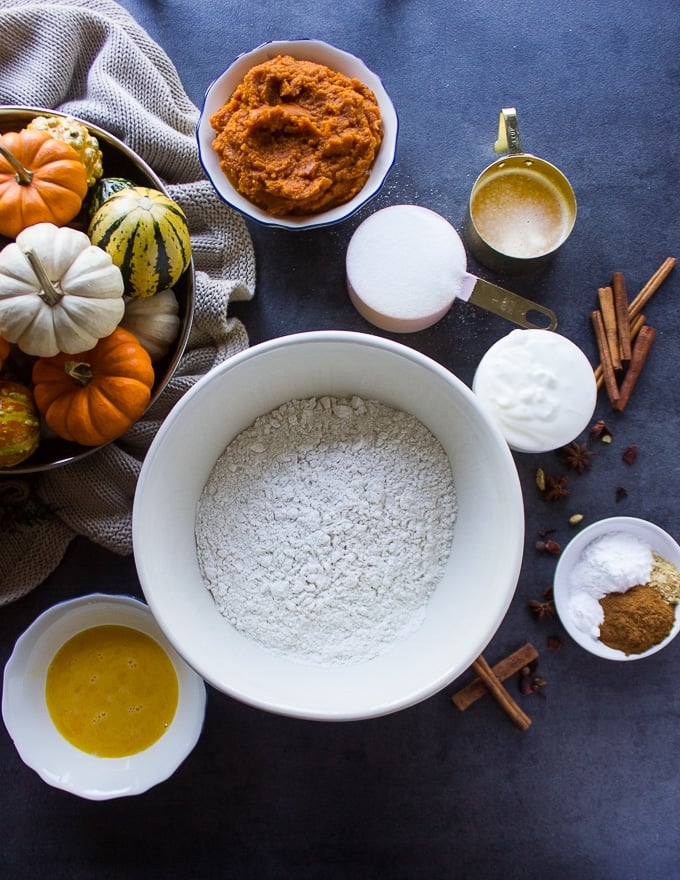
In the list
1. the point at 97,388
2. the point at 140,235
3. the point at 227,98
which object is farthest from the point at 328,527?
the point at 227,98

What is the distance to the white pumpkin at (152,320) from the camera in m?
1.11

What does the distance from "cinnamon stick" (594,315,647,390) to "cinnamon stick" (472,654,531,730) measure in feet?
1.70

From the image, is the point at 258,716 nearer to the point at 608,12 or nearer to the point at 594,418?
the point at 594,418

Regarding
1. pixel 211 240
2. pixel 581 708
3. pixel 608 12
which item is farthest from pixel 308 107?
pixel 581 708

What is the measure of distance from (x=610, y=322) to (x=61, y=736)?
115cm

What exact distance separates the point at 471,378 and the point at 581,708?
0.60 meters

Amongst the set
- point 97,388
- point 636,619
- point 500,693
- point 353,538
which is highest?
point 97,388

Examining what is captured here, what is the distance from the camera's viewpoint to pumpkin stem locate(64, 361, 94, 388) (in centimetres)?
100

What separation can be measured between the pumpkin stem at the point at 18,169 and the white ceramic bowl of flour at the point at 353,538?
352 millimetres

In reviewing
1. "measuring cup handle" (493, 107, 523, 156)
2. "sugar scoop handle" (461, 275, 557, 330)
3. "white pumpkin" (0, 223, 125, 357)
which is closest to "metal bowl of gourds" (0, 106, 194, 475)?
"white pumpkin" (0, 223, 125, 357)

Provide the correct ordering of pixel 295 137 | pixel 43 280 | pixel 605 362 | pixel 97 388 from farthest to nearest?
1. pixel 605 362
2. pixel 295 137
3. pixel 97 388
4. pixel 43 280

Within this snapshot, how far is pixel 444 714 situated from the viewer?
4.19 feet

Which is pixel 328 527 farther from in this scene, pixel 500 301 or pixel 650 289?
pixel 650 289

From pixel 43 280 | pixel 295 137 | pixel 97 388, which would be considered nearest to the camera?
pixel 43 280
